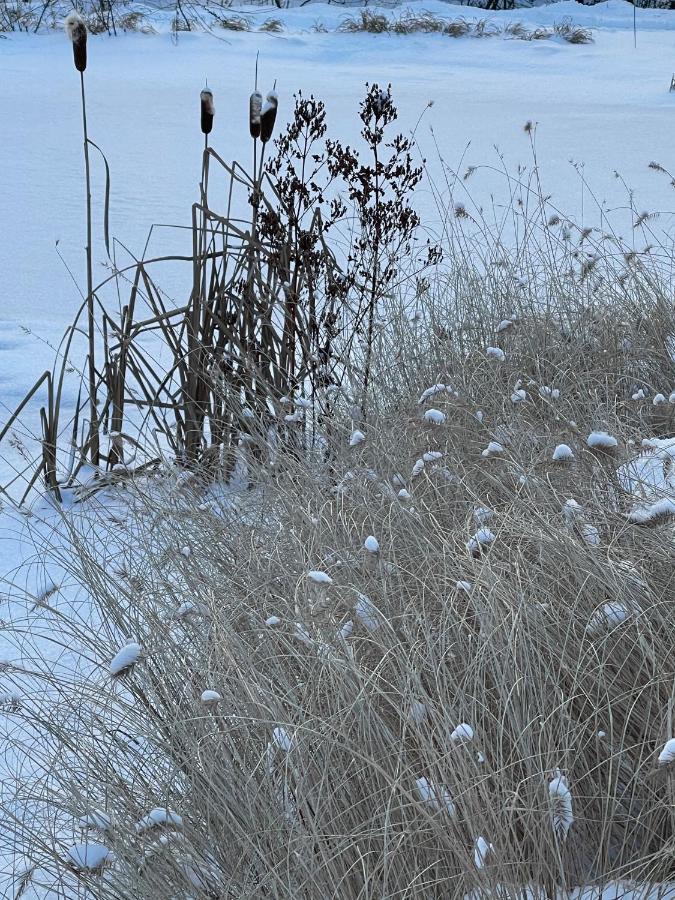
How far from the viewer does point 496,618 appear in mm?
1548

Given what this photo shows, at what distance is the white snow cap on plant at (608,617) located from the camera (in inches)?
60.1

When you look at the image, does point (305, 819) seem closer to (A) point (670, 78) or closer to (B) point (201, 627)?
(B) point (201, 627)

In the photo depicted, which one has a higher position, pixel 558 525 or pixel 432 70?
pixel 432 70

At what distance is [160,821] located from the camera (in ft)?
4.22

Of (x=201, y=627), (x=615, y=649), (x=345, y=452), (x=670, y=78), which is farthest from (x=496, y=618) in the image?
(x=670, y=78)

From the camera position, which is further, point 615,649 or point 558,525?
point 558,525

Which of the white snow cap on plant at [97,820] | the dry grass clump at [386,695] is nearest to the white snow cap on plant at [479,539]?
the dry grass clump at [386,695]

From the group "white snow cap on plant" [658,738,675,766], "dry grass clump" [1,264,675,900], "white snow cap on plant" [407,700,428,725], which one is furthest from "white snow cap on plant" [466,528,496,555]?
"white snow cap on plant" [658,738,675,766]

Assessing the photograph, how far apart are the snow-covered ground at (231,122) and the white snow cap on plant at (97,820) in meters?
0.68

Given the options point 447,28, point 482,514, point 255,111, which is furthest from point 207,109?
point 447,28

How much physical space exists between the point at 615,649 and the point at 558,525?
0.95ft

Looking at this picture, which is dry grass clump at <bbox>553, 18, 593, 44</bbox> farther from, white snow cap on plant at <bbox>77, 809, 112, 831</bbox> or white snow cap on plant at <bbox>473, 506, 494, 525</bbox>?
white snow cap on plant at <bbox>77, 809, 112, 831</bbox>

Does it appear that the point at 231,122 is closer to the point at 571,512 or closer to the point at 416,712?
the point at 571,512

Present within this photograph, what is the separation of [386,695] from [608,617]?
349 millimetres
